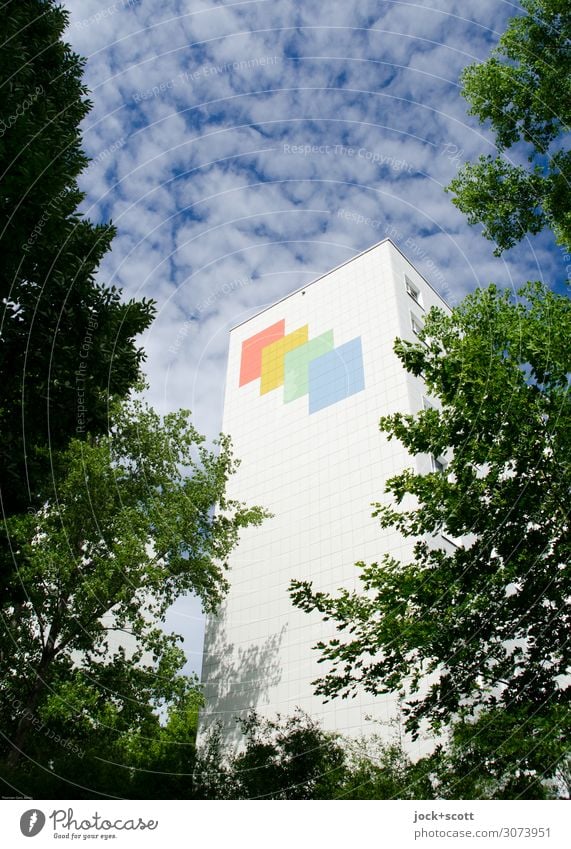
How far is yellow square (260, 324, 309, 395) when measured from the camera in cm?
3666

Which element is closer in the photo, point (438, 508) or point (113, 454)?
point (438, 508)

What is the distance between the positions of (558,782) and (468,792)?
8368 mm

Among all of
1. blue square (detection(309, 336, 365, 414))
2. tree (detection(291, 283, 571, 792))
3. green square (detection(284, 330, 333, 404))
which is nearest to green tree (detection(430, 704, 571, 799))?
tree (detection(291, 283, 571, 792))

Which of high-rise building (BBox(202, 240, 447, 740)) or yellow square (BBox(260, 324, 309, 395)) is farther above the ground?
yellow square (BBox(260, 324, 309, 395))

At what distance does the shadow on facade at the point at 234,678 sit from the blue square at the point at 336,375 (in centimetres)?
1308

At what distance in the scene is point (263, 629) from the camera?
2814cm

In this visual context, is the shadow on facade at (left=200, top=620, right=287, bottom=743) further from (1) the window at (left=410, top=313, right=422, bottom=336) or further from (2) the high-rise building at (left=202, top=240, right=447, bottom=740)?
(1) the window at (left=410, top=313, right=422, bottom=336)

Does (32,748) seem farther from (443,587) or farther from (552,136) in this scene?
(552,136)

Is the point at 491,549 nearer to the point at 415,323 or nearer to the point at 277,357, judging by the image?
the point at 415,323

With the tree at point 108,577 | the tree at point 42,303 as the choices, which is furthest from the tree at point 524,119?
the tree at point 108,577

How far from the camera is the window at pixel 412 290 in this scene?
118 ft

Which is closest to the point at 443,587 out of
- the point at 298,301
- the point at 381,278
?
the point at 381,278

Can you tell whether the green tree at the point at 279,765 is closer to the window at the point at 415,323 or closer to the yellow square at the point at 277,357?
the yellow square at the point at 277,357

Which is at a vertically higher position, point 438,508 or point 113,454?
point 113,454
